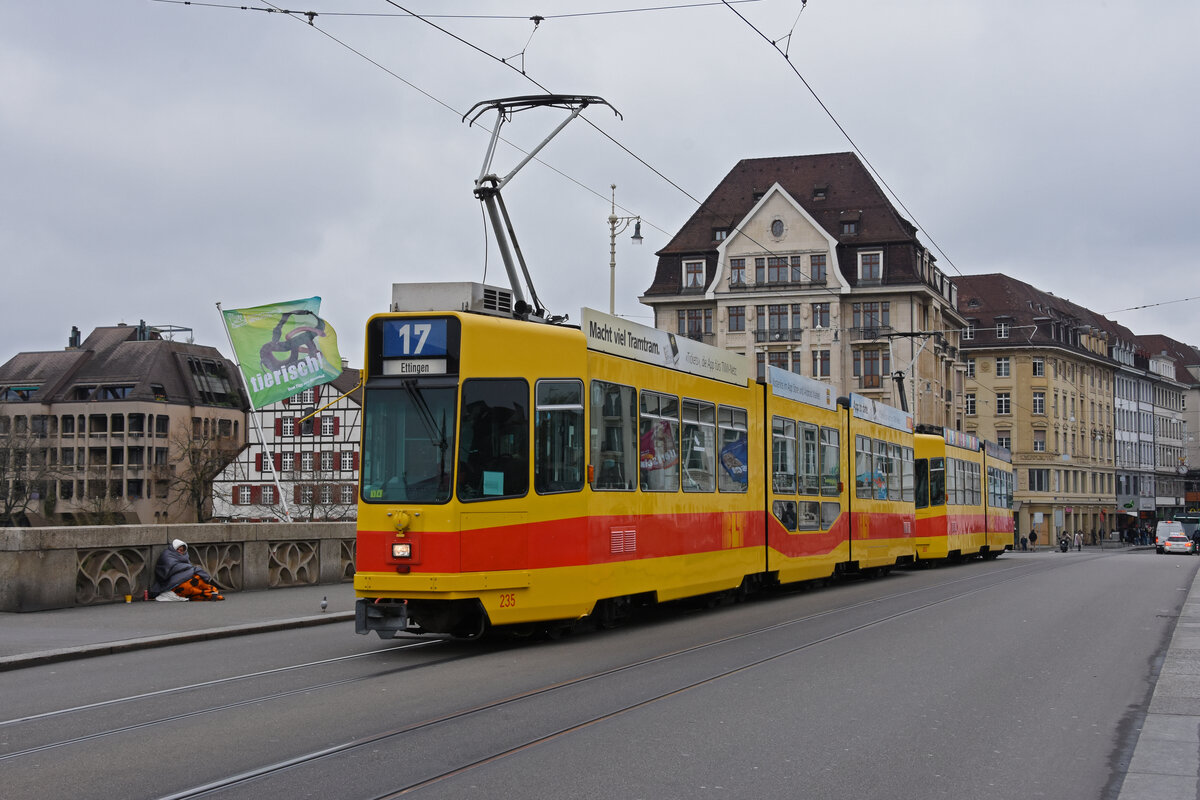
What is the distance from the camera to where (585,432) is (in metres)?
13.9

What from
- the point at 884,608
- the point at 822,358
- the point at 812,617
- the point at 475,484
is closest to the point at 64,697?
the point at 475,484

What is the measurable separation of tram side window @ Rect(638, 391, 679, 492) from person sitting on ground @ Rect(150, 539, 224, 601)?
7.31m

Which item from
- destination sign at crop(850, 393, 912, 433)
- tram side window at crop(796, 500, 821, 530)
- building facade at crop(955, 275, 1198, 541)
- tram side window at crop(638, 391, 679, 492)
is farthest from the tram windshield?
building facade at crop(955, 275, 1198, 541)

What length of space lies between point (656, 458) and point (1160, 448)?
123632 millimetres

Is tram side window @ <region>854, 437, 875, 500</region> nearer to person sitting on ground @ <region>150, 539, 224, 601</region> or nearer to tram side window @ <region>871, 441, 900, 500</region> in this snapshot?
tram side window @ <region>871, 441, 900, 500</region>

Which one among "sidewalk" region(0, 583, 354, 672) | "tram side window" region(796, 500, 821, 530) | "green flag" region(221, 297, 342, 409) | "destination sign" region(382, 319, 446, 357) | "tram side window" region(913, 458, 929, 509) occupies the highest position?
"green flag" region(221, 297, 342, 409)

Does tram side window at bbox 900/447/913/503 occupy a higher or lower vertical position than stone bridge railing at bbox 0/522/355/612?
higher

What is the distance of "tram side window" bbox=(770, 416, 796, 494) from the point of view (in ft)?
66.9

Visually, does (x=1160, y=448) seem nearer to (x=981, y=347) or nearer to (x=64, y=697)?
(x=981, y=347)

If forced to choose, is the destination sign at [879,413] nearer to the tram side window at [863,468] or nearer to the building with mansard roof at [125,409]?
the tram side window at [863,468]

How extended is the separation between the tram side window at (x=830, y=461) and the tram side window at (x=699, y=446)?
607 cm

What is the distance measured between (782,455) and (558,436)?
26.5 feet

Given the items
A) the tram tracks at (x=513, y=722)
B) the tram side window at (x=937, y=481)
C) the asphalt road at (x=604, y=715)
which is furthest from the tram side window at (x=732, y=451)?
the tram side window at (x=937, y=481)

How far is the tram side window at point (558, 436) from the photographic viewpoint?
13.3m
